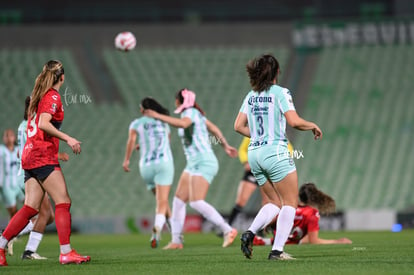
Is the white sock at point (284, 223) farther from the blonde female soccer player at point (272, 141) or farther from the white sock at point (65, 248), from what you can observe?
the white sock at point (65, 248)

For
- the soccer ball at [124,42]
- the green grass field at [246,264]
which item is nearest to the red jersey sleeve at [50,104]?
the green grass field at [246,264]

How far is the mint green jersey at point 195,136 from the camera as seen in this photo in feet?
40.3

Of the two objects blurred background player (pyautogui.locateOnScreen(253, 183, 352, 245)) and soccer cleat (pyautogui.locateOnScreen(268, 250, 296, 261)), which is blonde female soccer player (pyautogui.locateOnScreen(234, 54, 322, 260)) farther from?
blurred background player (pyautogui.locateOnScreen(253, 183, 352, 245))

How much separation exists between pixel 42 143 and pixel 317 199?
14.6ft

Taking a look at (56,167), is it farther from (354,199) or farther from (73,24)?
(73,24)

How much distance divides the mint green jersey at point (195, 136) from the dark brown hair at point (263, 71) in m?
3.81

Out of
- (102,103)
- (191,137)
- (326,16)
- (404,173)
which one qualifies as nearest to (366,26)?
(326,16)

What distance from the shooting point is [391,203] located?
22.0 metres

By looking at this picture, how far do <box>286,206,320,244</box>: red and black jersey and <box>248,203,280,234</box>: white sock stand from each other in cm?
261

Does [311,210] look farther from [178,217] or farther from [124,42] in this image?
[124,42]

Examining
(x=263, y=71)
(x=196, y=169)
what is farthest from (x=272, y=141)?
(x=196, y=169)

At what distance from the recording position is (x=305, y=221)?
38.2ft

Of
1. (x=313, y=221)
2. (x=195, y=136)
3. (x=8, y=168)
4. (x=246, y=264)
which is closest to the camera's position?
(x=246, y=264)

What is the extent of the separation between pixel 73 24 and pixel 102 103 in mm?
3504
